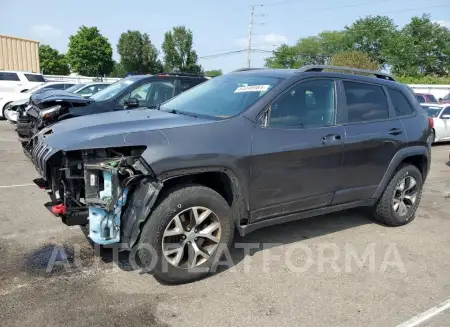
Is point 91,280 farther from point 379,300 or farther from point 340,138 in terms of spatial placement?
point 340,138

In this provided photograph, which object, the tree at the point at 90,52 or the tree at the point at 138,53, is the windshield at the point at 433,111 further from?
the tree at the point at 90,52

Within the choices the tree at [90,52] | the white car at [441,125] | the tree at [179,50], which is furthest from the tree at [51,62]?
the white car at [441,125]

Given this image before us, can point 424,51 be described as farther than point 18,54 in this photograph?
Yes

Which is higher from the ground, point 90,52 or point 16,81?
point 90,52

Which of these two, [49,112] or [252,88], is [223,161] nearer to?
[252,88]

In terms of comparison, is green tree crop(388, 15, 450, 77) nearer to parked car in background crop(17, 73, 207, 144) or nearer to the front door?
parked car in background crop(17, 73, 207, 144)

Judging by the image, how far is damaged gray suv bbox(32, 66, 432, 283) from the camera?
133 inches

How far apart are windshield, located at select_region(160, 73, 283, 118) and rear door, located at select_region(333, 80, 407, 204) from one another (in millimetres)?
986

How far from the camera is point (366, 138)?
15.3ft

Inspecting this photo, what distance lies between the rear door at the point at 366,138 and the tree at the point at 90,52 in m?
67.0

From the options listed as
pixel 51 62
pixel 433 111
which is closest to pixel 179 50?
pixel 51 62

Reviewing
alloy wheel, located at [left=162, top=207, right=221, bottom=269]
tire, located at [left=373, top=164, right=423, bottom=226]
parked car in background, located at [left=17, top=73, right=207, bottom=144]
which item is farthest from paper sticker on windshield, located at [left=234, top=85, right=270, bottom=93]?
parked car in background, located at [left=17, top=73, right=207, bottom=144]

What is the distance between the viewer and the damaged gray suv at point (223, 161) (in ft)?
11.1

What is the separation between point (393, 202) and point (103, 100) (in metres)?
5.28
